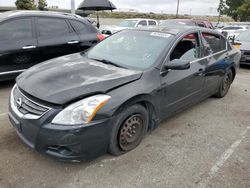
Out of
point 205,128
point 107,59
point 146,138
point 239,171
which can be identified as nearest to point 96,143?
point 146,138

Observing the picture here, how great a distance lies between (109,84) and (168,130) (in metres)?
1.45

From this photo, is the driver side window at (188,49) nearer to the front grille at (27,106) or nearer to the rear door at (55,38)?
the front grille at (27,106)

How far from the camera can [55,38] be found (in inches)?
205

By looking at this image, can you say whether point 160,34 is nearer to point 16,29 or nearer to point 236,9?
point 16,29

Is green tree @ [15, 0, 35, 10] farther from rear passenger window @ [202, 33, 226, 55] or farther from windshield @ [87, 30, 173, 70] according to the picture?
rear passenger window @ [202, 33, 226, 55]

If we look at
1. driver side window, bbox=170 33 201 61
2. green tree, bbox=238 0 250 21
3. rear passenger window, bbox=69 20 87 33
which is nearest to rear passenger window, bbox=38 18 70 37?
rear passenger window, bbox=69 20 87 33

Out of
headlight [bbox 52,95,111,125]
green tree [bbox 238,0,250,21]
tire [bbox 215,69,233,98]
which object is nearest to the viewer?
headlight [bbox 52,95,111,125]

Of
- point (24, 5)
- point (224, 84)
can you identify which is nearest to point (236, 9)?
point (24, 5)

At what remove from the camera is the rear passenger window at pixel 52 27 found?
505cm

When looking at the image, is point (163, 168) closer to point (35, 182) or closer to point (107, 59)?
point (35, 182)

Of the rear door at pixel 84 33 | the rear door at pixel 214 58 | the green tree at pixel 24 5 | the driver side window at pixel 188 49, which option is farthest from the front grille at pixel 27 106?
the green tree at pixel 24 5

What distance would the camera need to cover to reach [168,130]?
11.4 ft

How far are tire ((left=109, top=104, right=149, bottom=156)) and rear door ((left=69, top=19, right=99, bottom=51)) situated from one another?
10.9 feet

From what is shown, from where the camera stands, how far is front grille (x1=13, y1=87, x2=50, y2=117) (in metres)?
2.26
